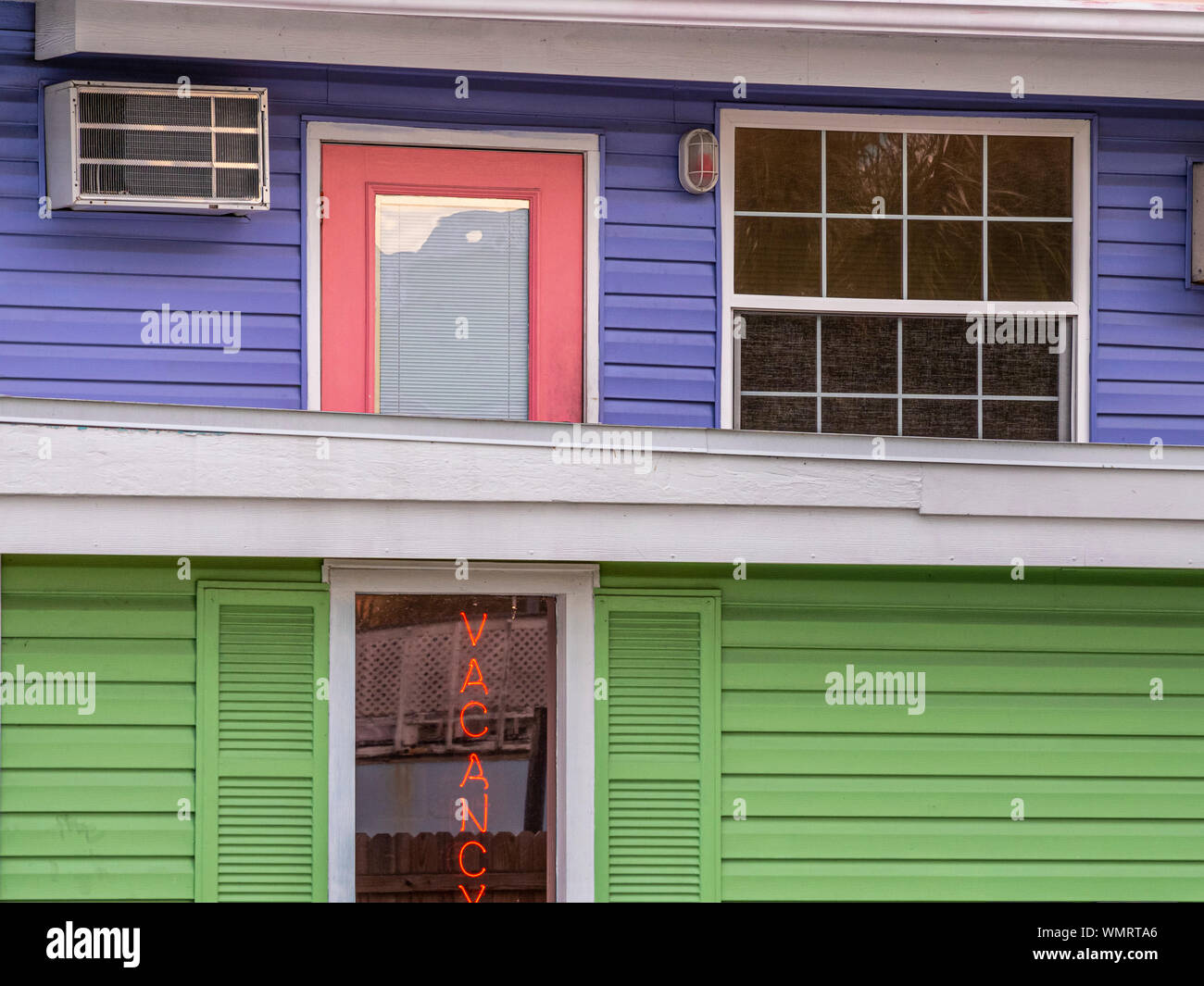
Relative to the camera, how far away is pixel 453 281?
6773 mm

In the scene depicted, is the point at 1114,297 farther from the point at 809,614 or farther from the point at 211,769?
the point at 211,769

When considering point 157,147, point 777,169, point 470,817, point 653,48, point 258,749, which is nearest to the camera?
point 258,749

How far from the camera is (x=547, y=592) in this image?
21.1 feet

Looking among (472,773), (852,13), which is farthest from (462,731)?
(852,13)

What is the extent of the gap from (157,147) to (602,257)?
6.40 ft

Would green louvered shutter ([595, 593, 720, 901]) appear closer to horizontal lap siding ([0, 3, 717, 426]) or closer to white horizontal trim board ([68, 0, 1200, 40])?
horizontal lap siding ([0, 3, 717, 426])

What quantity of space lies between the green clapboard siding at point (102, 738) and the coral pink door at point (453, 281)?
4.02 ft

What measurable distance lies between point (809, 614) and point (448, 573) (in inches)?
60.9

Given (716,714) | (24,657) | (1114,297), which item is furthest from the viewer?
(1114,297)

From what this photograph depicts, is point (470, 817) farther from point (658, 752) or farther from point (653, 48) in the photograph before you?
point (653, 48)

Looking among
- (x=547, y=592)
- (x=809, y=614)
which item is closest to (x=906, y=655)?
(x=809, y=614)

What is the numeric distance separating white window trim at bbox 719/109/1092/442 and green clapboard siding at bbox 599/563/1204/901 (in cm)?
92

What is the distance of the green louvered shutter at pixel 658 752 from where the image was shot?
636cm

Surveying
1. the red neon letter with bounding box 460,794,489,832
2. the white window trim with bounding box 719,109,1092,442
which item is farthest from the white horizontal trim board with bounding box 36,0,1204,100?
the red neon letter with bounding box 460,794,489,832
